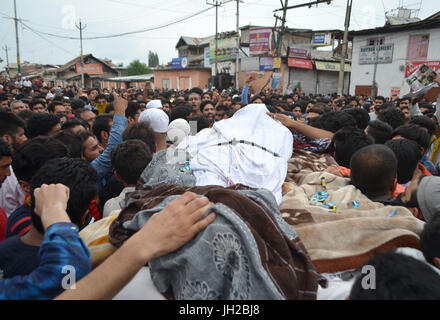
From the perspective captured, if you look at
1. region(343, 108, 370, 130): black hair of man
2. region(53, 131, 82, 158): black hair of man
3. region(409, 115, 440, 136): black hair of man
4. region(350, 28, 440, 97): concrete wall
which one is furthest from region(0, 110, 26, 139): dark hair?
region(350, 28, 440, 97): concrete wall

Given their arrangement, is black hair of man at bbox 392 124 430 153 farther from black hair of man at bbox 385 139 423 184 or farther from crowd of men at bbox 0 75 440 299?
black hair of man at bbox 385 139 423 184

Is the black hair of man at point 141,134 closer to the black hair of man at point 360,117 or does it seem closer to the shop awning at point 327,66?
the black hair of man at point 360,117

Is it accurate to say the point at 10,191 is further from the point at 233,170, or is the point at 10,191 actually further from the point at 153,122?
the point at 233,170

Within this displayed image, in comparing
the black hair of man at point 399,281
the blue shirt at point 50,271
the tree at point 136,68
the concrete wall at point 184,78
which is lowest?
the blue shirt at point 50,271

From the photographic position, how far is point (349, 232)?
1.44 meters

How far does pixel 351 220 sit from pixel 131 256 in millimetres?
1048

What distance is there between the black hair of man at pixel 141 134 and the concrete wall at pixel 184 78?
3228cm

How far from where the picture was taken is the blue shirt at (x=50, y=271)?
107 centimetres

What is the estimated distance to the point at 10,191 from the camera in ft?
7.89

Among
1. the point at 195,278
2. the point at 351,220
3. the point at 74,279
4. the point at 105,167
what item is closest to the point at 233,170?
the point at 351,220

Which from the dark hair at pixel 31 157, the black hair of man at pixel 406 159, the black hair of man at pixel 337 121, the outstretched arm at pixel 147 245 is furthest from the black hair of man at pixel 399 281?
the black hair of man at pixel 337 121

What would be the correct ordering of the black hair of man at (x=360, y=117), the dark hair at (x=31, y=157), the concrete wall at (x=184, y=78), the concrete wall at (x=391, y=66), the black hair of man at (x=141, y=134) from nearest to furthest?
the dark hair at (x=31, y=157)
the black hair of man at (x=141, y=134)
the black hair of man at (x=360, y=117)
the concrete wall at (x=391, y=66)
the concrete wall at (x=184, y=78)

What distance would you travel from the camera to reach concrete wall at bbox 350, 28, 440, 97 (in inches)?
797

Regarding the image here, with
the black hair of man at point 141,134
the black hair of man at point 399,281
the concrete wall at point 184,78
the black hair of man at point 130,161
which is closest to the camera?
the black hair of man at point 399,281
